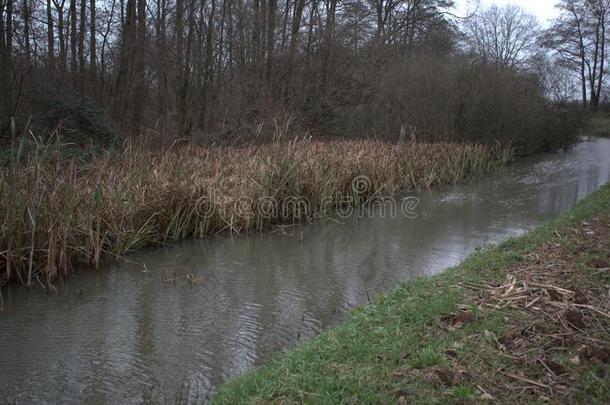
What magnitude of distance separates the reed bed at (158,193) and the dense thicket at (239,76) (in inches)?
120

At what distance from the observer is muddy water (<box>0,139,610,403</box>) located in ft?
14.7

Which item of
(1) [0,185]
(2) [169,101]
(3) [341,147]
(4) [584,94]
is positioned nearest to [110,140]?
(2) [169,101]

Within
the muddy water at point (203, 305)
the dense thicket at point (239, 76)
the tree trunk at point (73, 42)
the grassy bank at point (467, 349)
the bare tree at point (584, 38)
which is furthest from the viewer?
the bare tree at point (584, 38)

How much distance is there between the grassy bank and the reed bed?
3813 mm

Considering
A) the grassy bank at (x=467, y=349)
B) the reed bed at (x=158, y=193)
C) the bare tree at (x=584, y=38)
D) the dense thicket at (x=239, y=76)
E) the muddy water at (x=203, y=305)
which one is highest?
the bare tree at (x=584, y=38)

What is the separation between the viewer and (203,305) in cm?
611

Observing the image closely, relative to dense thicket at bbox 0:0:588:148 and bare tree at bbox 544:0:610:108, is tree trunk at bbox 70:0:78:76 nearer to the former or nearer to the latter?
dense thicket at bbox 0:0:588:148

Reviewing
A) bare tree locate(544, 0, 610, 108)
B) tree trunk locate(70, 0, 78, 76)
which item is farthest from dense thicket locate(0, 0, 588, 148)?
bare tree locate(544, 0, 610, 108)

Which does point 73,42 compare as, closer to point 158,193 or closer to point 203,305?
point 158,193

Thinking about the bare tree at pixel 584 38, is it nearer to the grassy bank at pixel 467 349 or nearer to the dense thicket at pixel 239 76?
the dense thicket at pixel 239 76

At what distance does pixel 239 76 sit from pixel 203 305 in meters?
13.5

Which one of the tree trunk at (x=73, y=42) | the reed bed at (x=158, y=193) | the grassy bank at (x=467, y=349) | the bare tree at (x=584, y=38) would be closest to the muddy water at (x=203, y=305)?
the reed bed at (x=158, y=193)

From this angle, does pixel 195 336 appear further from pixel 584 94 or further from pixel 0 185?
pixel 584 94

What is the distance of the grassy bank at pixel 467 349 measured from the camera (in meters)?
3.15
